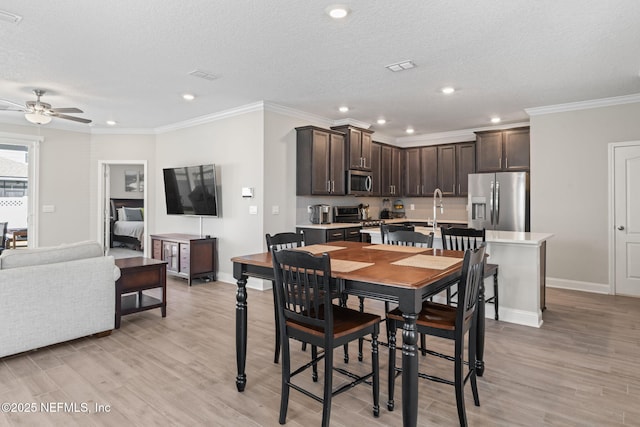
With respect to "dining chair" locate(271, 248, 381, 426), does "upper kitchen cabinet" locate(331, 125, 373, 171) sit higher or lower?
higher

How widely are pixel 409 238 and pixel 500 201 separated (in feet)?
11.0

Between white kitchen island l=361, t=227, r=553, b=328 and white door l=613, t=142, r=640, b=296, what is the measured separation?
6.67ft

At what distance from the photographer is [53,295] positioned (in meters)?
3.18

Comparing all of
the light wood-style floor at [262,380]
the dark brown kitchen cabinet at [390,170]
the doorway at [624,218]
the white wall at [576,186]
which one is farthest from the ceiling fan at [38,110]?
the doorway at [624,218]

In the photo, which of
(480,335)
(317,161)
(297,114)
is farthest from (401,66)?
(480,335)

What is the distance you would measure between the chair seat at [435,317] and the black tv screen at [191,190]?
14.1 ft

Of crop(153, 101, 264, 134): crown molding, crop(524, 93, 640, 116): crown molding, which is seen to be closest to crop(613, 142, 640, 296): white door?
crop(524, 93, 640, 116): crown molding

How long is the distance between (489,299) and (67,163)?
24.3 ft

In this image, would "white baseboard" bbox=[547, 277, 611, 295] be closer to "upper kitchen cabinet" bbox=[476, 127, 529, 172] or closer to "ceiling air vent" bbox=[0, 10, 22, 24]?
"upper kitchen cabinet" bbox=[476, 127, 529, 172]

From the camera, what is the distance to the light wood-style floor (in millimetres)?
2232

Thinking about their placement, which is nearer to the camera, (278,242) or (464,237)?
(278,242)

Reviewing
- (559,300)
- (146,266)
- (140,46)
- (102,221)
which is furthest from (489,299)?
(102,221)

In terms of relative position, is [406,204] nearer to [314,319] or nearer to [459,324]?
[459,324]

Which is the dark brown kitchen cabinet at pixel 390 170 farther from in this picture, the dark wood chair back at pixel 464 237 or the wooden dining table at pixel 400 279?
the wooden dining table at pixel 400 279
